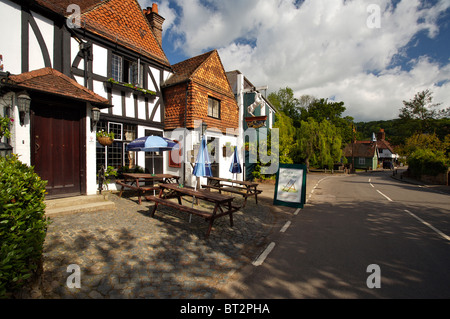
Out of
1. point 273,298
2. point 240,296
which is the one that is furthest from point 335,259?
point 240,296

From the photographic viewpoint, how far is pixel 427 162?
22.1m

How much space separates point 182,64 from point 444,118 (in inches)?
1797

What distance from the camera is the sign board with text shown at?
29.3 feet

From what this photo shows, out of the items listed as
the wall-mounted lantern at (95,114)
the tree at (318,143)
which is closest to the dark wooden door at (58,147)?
the wall-mounted lantern at (95,114)

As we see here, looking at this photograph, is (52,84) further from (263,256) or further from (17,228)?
(263,256)

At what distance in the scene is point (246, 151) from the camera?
1672 cm

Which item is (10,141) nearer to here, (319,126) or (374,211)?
(374,211)

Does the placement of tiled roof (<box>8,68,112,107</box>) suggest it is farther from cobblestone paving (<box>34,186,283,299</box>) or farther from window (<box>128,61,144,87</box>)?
cobblestone paving (<box>34,186,283,299</box>)

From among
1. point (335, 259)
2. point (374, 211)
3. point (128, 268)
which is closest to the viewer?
point (128, 268)

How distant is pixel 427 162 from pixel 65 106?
30654 millimetres

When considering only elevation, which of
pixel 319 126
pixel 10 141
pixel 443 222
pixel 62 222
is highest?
pixel 319 126

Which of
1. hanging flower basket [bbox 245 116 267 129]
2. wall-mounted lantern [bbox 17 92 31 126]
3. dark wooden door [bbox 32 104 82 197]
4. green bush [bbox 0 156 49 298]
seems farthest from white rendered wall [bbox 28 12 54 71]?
hanging flower basket [bbox 245 116 267 129]

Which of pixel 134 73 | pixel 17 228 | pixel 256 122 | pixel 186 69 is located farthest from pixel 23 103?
pixel 256 122

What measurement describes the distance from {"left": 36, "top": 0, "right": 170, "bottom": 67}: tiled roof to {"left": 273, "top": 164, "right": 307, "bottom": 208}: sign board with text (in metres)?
9.12
